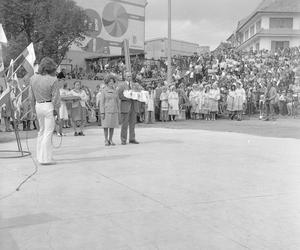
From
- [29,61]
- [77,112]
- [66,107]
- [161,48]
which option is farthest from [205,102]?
[161,48]

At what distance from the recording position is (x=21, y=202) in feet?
19.5

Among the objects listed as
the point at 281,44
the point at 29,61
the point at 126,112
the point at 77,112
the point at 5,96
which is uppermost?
the point at 281,44

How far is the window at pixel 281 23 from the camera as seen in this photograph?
162 inches

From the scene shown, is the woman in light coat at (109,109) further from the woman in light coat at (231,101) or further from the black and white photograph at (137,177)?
the woman in light coat at (231,101)

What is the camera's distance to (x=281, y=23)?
4.96 m

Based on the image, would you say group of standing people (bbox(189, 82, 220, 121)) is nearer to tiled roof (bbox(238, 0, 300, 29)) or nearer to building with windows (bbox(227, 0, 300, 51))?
building with windows (bbox(227, 0, 300, 51))

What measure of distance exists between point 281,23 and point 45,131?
5.12m

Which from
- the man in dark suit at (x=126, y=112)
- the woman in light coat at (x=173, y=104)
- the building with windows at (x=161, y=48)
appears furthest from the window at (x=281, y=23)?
the building with windows at (x=161, y=48)

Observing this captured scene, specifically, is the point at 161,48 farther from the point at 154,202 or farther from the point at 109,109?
the point at 154,202

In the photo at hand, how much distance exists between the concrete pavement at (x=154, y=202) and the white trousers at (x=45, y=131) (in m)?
0.24

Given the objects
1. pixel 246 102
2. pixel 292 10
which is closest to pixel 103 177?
pixel 292 10

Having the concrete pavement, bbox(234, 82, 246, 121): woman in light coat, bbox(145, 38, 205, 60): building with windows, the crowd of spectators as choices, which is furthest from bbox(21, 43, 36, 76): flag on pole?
bbox(145, 38, 205, 60): building with windows

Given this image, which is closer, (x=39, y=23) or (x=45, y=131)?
(x=45, y=131)

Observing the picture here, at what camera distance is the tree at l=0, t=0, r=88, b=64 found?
2898cm
